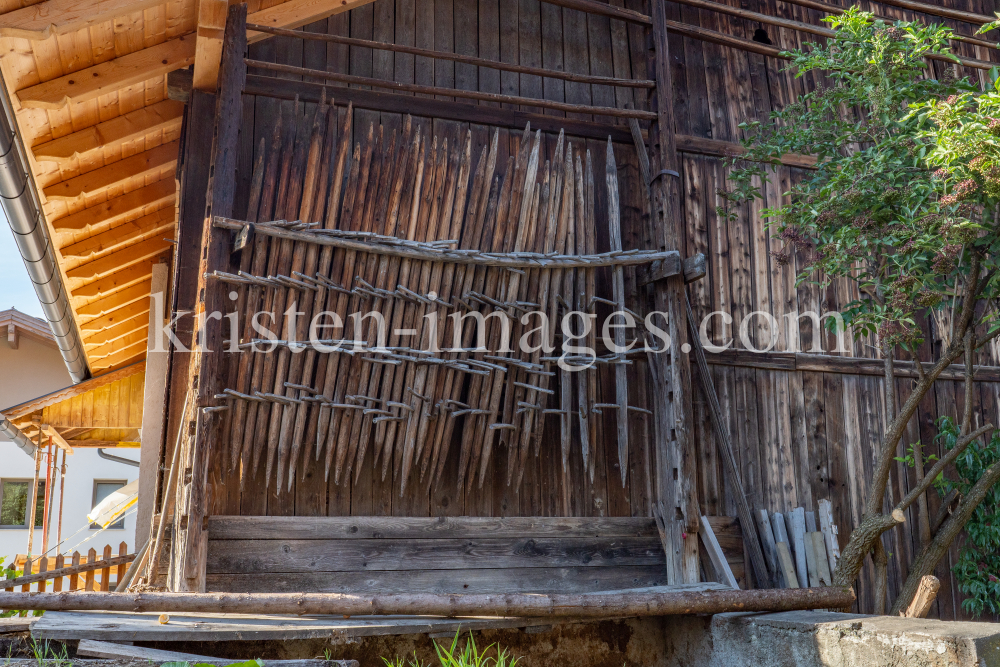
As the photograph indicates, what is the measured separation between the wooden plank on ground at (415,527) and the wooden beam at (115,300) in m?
5.74

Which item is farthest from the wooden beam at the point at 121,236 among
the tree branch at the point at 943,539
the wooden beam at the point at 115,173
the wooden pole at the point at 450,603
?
the tree branch at the point at 943,539

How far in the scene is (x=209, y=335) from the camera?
16.7 feet

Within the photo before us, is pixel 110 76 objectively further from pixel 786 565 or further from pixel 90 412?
pixel 90 412

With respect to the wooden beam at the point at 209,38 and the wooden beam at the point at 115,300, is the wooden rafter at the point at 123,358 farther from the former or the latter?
the wooden beam at the point at 209,38

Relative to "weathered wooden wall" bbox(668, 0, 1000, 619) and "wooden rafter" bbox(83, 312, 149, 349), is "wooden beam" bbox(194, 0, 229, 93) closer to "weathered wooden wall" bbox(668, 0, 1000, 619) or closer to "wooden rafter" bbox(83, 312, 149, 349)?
"weathered wooden wall" bbox(668, 0, 1000, 619)

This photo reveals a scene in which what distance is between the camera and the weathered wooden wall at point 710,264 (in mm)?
6035

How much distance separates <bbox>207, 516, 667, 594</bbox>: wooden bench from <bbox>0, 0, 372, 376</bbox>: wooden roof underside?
114 inches

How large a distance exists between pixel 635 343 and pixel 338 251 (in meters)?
2.31

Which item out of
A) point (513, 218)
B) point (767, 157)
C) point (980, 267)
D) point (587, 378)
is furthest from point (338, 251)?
point (980, 267)

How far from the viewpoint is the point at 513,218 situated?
6.00 m

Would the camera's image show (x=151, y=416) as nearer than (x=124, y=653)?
No

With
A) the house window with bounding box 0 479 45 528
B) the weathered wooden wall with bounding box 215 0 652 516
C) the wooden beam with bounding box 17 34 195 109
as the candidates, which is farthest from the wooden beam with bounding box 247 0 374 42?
the house window with bounding box 0 479 45 528

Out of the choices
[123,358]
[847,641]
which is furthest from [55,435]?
[847,641]

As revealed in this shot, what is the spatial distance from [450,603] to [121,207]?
5366 mm
